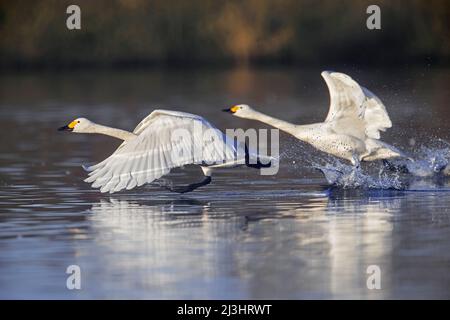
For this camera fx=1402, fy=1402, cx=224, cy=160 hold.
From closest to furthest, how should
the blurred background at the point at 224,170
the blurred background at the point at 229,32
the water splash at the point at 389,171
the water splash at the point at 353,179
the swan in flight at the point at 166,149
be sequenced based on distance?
the blurred background at the point at 224,170, the swan in flight at the point at 166,149, the water splash at the point at 353,179, the water splash at the point at 389,171, the blurred background at the point at 229,32

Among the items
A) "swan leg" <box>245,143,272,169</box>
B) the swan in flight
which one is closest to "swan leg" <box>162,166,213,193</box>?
"swan leg" <box>245,143,272,169</box>

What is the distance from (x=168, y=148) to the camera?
15305mm

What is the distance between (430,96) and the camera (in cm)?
3238

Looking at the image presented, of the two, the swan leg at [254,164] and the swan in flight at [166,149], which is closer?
the swan in flight at [166,149]

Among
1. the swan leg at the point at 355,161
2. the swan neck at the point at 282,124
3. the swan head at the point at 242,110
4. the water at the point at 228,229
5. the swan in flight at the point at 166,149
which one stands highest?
the swan head at the point at 242,110

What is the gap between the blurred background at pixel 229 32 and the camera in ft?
147

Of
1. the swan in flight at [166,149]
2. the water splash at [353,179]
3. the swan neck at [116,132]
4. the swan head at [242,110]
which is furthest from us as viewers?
the swan head at [242,110]

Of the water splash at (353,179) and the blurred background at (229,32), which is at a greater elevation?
the blurred background at (229,32)

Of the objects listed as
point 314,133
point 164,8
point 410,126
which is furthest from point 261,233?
point 164,8

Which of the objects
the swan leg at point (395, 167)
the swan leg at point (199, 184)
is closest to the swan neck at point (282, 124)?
the swan leg at point (395, 167)

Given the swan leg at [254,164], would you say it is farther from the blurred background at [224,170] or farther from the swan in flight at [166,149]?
the blurred background at [224,170]

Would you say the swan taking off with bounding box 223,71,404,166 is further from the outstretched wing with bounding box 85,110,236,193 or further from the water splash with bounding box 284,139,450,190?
the outstretched wing with bounding box 85,110,236,193

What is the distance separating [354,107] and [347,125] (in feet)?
1.05
